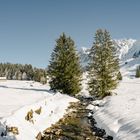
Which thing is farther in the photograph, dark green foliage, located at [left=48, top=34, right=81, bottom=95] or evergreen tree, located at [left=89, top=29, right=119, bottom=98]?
dark green foliage, located at [left=48, top=34, right=81, bottom=95]

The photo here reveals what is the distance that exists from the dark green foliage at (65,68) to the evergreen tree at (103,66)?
319cm

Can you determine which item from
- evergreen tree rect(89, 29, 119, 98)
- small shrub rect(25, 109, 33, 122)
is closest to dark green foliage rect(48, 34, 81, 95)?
evergreen tree rect(89, 29, 119, 98)

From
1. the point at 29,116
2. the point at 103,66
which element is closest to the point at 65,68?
the point at 103,66

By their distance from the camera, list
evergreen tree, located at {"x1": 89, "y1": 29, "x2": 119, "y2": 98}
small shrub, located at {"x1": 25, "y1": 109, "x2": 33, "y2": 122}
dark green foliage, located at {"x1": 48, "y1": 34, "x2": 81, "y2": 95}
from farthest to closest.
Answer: dark green foliage, located at {"x1": 48, "y1": 34, "x2": 81, "y2": 95} → evergreen tree, located at {"x1": 89, "y1": 29, "x2": 119, "y2": 98} → small shrub, located at {"x1": 25, "y1": 109, "x2": 33, "y2": 122}

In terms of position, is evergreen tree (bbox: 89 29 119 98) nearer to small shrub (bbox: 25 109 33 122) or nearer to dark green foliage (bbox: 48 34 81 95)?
dark green foliage (bbox: 48 34 81 95)

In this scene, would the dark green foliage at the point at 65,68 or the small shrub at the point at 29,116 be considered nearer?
the small shrub at the point at 29,116

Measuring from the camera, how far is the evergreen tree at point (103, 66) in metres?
52.3

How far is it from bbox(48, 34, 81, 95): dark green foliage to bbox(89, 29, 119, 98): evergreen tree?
319cm

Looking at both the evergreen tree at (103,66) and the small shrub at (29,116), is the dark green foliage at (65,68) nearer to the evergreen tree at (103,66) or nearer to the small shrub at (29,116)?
the evergreen tree at (103,66)

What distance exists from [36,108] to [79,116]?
9346 mm

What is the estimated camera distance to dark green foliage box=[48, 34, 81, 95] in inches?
2147

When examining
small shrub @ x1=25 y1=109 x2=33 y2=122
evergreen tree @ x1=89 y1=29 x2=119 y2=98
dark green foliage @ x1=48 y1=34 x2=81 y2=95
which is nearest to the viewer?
small shrub @ x1=25 y1=109 x2=33 y2=122

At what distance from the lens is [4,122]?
745 inches

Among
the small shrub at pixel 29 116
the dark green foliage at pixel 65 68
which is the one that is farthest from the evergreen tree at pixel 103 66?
the small shrub at pixel 29 116
